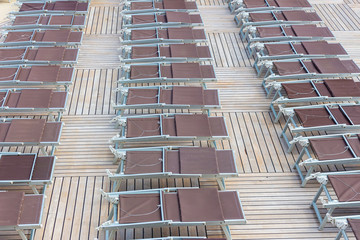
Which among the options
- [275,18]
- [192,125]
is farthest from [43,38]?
[275,18]

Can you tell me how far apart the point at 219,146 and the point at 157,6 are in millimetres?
4463

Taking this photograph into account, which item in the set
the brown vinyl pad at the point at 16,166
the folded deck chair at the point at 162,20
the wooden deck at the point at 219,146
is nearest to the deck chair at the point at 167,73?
the wooden deck at the point at 219,146

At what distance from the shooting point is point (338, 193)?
495cm

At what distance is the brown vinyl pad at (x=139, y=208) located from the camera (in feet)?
15.1

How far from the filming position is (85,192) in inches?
214

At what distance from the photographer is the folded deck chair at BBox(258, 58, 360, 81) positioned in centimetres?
700

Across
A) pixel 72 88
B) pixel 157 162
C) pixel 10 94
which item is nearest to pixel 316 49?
pixel 157 162

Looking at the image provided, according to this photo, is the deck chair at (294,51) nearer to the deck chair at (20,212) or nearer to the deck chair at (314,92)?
the deck chair at (314,92)

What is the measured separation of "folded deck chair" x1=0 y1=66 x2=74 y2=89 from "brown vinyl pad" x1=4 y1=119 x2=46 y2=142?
3.74ft

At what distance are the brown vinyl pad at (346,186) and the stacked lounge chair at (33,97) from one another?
4074 mm

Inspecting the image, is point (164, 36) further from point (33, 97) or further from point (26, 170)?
point (26, 170)

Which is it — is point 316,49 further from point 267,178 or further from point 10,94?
point 10,94

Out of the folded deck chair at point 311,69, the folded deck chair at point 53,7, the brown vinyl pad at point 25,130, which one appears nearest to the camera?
the brown vinyl pad at point 25,130

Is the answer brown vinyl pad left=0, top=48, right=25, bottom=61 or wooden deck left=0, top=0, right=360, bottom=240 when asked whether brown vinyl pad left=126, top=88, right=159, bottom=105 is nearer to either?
wooden deck left=0, top=0, right=360, bottom=240
